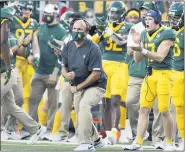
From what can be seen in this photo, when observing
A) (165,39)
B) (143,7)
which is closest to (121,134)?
(143,7)

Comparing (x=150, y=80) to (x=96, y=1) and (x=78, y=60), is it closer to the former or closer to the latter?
(x=78, y=60)

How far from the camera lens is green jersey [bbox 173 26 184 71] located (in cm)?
1588

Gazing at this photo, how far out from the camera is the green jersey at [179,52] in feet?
52.1

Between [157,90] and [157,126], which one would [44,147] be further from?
[157,126]

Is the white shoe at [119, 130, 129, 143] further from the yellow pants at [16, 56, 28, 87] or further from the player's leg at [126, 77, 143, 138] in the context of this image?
the yellow pants at [16, 56, 28, 87]

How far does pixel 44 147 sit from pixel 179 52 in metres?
2.53

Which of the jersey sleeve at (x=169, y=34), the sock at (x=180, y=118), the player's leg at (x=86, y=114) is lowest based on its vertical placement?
the sock at (x=180, y=118)

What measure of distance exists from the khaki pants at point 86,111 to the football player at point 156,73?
67cm

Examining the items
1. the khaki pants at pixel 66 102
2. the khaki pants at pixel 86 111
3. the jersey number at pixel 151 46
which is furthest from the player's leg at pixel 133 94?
the khaki pants at pixel 86 111

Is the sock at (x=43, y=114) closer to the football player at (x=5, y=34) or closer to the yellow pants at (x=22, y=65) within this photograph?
the yellow pants at (x=22, y=65)

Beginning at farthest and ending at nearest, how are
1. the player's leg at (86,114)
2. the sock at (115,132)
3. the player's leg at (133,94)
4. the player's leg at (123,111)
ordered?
1. the player's leg at (123,111)
2. the player's leg at (133,94)
3. the sock at (115,132)
4. the player's leg at (86,114)

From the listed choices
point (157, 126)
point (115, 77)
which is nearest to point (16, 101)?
point (115, 77)

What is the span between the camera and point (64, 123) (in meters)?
17.6

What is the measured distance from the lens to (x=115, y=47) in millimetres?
17891
